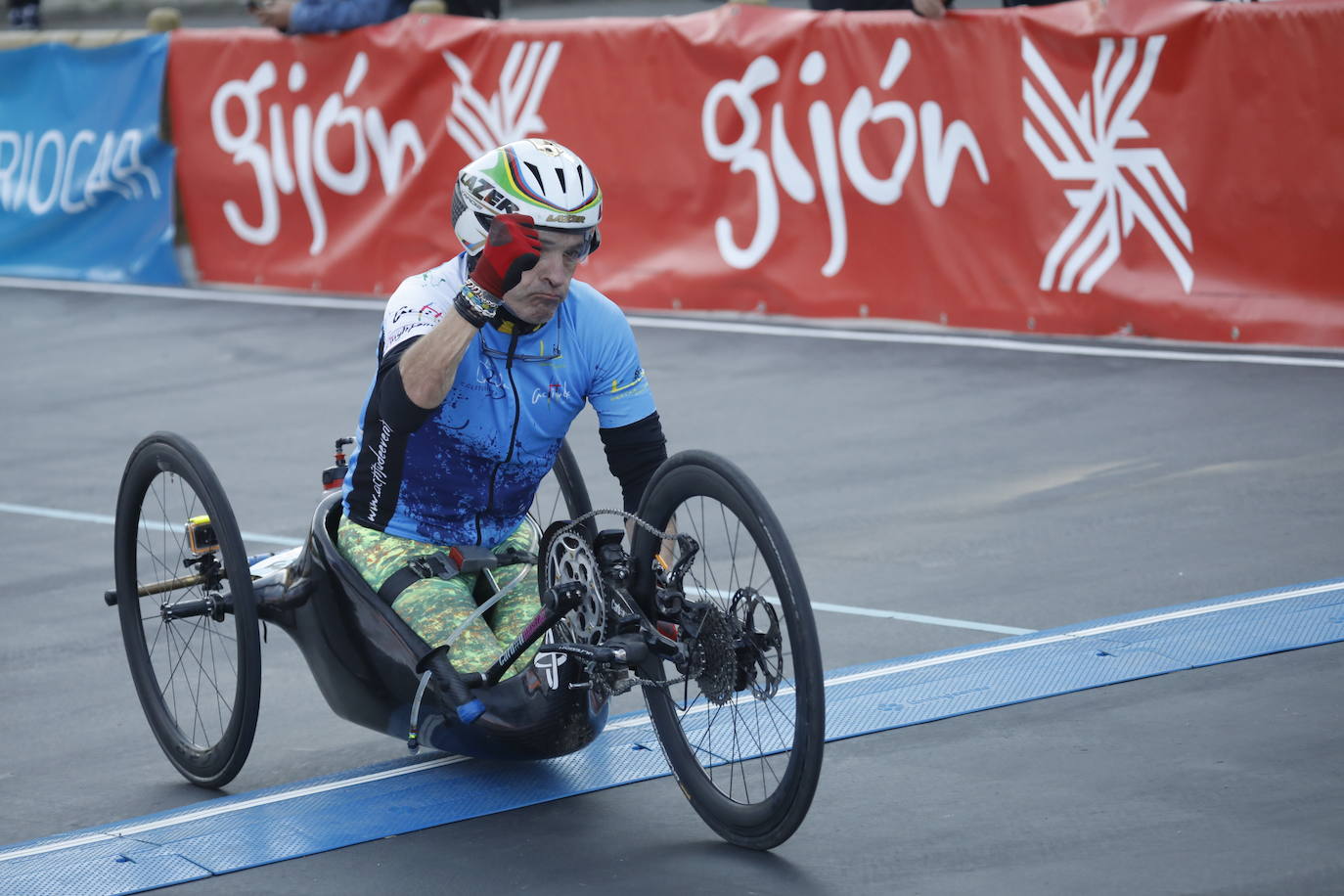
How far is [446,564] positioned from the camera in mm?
4824

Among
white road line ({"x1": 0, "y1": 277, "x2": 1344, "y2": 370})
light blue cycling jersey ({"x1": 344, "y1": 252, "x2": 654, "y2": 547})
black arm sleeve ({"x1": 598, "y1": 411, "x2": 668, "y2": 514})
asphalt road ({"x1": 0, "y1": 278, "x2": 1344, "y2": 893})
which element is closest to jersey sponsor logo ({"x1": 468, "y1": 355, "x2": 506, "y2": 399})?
light blue cycling jersey ({"x1": 344, "y1": 252, "x2": 654, "y2": 547})

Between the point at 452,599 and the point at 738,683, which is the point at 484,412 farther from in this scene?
the point at 738,683

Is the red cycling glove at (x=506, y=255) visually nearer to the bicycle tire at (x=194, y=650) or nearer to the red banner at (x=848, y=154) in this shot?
the bicycle tire at (x=194, y=650)

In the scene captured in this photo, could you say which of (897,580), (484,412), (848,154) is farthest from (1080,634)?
(848,154)

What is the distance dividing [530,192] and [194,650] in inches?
93.8

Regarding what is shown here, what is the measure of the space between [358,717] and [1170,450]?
13.9 ft

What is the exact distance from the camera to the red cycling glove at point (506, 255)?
167 inches

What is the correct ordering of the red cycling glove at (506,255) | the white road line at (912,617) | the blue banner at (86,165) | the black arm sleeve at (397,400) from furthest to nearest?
the blue banner at (86,165)
the white road line at (912,617)
the black arm sleeve at (397,400)
the red cycling glove at (506,255)

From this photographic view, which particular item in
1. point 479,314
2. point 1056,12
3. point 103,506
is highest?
point 1056,12

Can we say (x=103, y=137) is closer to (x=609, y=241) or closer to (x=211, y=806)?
(x=609, y=241)

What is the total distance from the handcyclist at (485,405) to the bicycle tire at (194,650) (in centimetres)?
29

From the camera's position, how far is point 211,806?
486 centimetres

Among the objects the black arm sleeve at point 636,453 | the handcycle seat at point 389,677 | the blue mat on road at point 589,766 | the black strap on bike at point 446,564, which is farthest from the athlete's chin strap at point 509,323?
the blue mat on road at point 589,766

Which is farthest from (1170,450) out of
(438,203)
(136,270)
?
(136,270)
